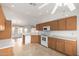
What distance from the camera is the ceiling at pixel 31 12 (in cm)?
293

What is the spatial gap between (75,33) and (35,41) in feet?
11.4

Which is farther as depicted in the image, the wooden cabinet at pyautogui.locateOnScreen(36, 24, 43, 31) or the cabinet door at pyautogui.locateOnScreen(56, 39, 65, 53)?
the wooden cabinet at pyautogui.locateOnScreen(36, 24, 43, 31)

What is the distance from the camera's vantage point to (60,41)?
11.6 feet

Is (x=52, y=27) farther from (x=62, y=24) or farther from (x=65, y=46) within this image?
(x=65, y=46)

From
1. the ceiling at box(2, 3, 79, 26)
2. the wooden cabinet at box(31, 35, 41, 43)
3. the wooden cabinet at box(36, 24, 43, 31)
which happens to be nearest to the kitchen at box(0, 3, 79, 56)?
the ceiling at box(2, 3, 79, 26)

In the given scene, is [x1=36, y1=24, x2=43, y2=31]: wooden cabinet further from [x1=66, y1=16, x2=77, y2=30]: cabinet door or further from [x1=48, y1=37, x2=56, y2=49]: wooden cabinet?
[x1=66, y1=16, x2=77, y2=30]: cabinet door

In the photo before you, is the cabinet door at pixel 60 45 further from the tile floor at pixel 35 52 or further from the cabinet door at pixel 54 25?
the cabinet door at pixel 54 25

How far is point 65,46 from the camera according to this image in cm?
324

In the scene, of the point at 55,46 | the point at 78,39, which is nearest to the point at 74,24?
the point at 78,39

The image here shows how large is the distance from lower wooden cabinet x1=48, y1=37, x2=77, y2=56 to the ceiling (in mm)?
1044

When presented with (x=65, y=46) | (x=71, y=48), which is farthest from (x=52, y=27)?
(x=71, y=48)

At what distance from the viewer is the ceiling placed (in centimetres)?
293

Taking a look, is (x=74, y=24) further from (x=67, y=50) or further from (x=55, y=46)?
(x=55, y=46)

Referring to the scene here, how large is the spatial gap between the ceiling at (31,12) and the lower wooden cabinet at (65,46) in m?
1.04
